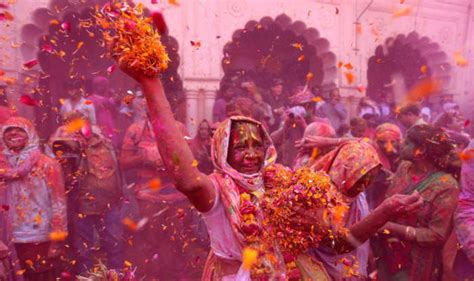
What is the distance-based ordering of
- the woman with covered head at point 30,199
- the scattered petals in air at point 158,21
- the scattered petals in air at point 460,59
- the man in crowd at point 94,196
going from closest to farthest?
the scattered petals in air at point 158,21, the woman with covered head at point 30,199, the man in crowd at point 94,196, the scattered petals in air at point 460,59

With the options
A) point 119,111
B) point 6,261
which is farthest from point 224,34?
point 6,261

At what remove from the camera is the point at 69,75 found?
7.53 meters

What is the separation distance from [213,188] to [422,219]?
96.2 inches

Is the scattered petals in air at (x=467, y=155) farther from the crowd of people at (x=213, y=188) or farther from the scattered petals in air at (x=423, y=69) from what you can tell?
the scattered petals in air at (x=423, y=69)

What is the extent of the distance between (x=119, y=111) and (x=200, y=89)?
4.29ft

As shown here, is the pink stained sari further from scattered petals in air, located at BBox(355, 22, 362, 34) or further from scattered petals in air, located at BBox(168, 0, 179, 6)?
scattered petals in air, located at BBox(355, 22, 362, 34)

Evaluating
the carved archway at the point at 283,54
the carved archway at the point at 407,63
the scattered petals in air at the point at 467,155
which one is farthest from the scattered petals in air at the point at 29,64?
the carved archway at the point at 407,63

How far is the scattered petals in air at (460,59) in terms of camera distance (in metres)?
9.45

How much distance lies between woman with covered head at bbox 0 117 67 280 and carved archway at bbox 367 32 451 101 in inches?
254

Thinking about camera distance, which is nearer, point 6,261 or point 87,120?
point 6,261

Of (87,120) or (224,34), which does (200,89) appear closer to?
(224,34)

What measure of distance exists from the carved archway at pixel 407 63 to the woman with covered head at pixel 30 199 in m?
6.44

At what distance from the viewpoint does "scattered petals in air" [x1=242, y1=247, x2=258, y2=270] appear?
245 centimetres

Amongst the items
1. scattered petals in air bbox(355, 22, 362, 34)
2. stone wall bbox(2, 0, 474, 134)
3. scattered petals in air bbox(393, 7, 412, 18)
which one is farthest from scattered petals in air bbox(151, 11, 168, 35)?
scattered petals in air bbox(393, 7, 412, 18)
